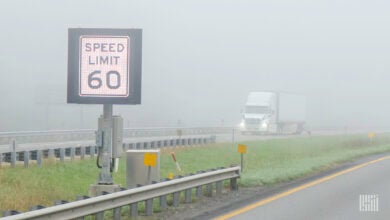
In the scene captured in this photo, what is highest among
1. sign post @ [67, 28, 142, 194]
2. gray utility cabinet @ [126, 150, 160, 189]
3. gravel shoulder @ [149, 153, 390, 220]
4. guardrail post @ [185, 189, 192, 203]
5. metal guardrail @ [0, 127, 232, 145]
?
sign post @ [67, 28, 142, 194]

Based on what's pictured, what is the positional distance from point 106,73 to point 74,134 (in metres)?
28.6

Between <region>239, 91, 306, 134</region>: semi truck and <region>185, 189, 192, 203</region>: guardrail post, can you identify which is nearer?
<region>185, 189, 192, 203</region>: guardrail post

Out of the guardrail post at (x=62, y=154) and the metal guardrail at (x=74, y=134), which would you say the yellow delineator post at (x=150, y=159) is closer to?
the guardrail post at (x=62, y=154)

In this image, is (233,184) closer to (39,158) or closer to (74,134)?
(39,158)

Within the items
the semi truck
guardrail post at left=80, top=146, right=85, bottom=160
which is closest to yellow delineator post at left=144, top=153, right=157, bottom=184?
guardrail post at left=80, top=146, right=85, bottom=160

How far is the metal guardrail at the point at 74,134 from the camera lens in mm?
34188

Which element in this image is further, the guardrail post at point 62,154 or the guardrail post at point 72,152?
the guardrail post at point 72,152

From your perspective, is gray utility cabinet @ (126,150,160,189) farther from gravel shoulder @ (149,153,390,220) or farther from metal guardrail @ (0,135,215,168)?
metal guardrail @ (0,135,215,168)

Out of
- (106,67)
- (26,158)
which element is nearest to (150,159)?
(106,67)

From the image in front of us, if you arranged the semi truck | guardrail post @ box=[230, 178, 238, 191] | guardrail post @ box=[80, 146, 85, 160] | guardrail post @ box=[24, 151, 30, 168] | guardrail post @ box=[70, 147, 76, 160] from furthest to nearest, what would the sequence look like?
the semi truck → guardrail post @ box=[80, 146, 85, 160] → guardrail post @ box=[70, 147, 76, 160] → guardrail post @ box=[24, 151, 30, 168] → guardrail post @ box=[230, 178, 238, 191]

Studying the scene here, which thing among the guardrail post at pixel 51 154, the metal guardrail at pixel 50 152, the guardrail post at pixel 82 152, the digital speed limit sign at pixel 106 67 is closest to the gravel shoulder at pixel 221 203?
the digital speed limit sign at pixel 106 67

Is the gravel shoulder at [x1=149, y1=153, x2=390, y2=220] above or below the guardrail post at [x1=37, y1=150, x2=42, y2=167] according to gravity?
above

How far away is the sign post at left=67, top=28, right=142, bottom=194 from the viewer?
1483 cm

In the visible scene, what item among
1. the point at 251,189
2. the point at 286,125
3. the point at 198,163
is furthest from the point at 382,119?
the point at 251,189
